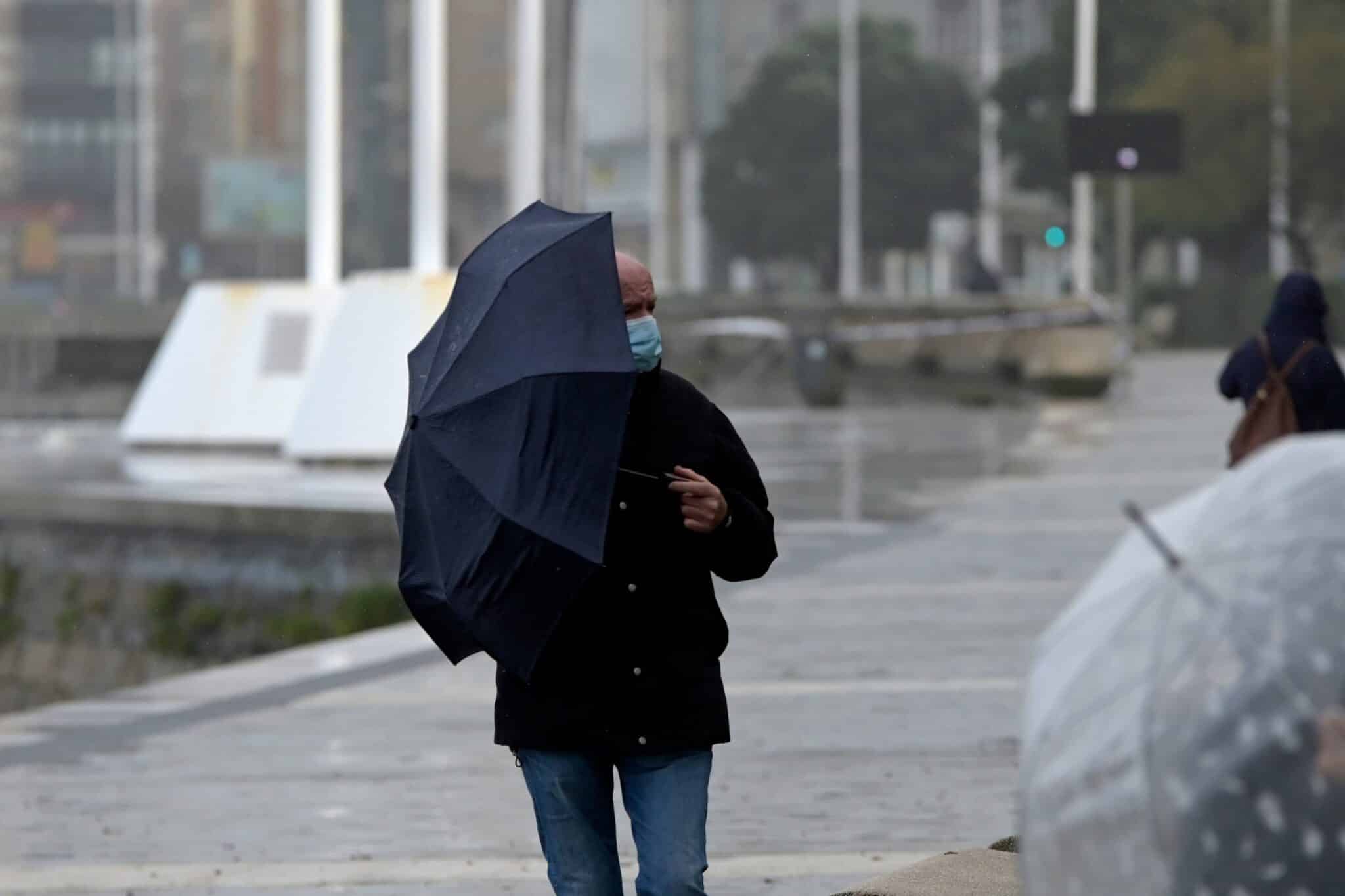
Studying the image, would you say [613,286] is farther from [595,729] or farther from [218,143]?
[218,143]

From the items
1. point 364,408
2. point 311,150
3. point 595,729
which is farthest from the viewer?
point 311,150

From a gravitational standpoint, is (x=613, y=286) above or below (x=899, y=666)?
above

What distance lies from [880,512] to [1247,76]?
48812 millimetres

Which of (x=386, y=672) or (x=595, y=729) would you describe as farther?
(x=386, y=672)

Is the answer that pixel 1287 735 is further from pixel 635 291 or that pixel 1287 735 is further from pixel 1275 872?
pixel 635 291

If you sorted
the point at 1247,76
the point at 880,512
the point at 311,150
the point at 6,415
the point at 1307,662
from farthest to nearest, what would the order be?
the point at 1247,76 < the point at 6,415 < the point at 311,150 < the point at 880,512 < the point at 1307,662

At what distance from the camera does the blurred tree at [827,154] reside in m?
84.8

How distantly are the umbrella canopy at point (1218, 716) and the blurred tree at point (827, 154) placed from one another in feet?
261

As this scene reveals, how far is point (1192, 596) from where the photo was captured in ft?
11.0

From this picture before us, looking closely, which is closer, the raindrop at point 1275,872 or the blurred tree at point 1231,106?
the raindrop at point 1275,872

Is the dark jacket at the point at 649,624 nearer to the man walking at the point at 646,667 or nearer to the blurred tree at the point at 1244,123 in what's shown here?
the man walking at the point at 646,667

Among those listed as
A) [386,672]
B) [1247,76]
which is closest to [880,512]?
[386,672]

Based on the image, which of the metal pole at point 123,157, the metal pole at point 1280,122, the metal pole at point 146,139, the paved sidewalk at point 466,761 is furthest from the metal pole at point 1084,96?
the metal pole at point 123,157

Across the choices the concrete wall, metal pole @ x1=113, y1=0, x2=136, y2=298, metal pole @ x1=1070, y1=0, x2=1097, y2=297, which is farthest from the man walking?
metal pole @ x1=113, y1=0, x2=136, y2=298
